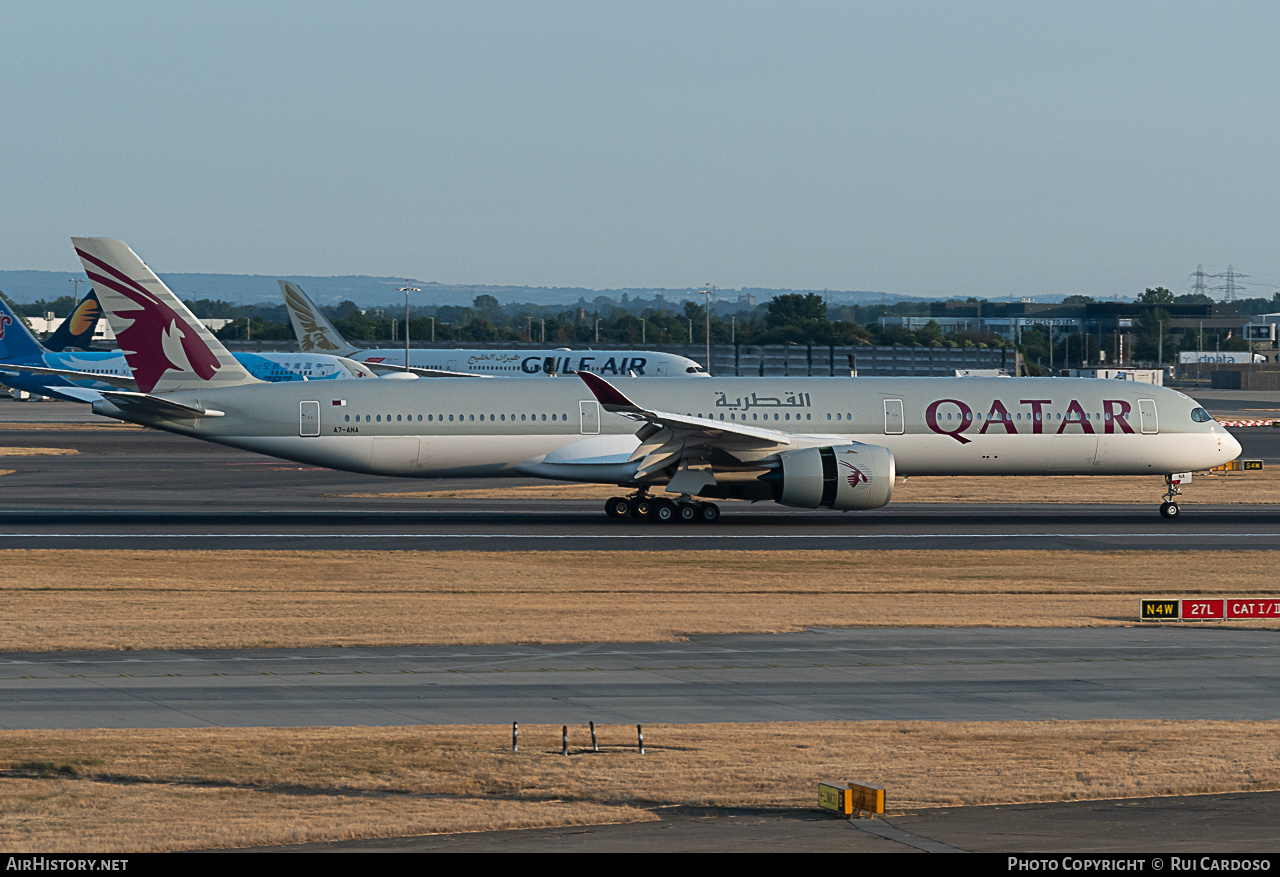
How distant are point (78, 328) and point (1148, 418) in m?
100

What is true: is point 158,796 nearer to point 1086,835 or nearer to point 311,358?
point 1086,835

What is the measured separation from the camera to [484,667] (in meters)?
22.4

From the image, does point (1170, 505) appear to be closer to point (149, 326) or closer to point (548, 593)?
point (548, 593)

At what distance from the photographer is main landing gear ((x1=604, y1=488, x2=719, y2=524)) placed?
4306 cm

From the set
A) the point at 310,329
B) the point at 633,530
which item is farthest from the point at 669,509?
the point at 310,329

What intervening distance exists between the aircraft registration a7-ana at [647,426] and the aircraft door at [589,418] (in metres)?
0.04

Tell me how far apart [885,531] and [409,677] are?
886 inches

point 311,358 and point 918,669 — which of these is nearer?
point 918,669

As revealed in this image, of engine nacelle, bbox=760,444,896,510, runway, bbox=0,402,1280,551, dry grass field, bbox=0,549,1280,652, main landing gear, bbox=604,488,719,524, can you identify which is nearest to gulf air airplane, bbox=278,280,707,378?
runway, bbox=0,402,1280,551

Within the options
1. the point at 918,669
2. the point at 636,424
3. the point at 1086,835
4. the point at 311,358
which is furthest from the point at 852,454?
the point at 311,358

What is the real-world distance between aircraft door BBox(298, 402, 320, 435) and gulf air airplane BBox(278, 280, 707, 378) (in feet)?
172

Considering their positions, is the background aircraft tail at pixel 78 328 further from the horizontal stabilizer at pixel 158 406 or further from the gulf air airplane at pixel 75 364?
the horizontal stabilizer at pixel 158 406

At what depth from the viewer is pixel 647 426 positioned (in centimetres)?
4219

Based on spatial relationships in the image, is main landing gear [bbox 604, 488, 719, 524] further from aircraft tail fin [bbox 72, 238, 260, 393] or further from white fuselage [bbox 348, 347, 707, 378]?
white fuselage [bbox 348, 347, 707, 378]
